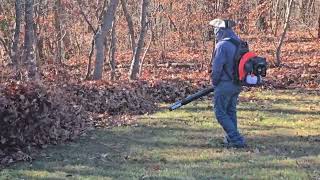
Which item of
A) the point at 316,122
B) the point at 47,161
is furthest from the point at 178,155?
the point at 316,122

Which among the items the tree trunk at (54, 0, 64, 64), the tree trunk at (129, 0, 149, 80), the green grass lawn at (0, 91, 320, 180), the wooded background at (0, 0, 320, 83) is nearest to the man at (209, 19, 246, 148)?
the green grass lawn at (0, 91, 320, 180)

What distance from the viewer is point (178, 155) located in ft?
29.3

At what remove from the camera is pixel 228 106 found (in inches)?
368

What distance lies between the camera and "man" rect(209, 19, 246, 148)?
8.98 metres

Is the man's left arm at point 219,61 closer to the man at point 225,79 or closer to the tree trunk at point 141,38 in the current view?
the man at point 225,79

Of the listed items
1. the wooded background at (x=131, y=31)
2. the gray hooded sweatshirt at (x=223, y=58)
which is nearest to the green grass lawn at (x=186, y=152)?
the gray hooded sweatshirt at (x=223, y=58)

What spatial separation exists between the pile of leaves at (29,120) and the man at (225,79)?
2.99 m

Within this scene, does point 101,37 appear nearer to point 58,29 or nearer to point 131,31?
point 131,31

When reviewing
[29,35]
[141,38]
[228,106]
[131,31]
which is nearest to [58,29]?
[131,31]

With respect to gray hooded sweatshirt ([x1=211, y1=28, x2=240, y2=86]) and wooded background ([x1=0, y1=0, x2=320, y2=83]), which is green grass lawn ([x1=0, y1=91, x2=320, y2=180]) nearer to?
gray hooded sweatshirt ([x1=211, y1=28, x2=240, y2=86])

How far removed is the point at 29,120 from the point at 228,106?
11.4ft

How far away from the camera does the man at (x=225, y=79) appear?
8977 millimetres

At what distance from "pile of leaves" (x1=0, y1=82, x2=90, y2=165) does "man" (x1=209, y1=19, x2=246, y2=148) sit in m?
2.99

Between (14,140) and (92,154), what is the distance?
4.31 ft
